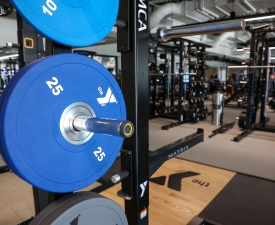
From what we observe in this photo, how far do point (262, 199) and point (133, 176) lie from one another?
1593 mm

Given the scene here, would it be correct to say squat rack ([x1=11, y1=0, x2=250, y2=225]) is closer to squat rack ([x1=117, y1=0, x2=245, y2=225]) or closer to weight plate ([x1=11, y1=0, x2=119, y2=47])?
squat rack ([x1=117, y1=0, x2=245, y2=225])

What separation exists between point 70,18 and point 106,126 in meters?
0.33

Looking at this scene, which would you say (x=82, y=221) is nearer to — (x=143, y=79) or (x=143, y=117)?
(x=143, y=117)

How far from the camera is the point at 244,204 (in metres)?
1.92

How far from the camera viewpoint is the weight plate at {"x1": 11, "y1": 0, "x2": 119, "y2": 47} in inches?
22.8

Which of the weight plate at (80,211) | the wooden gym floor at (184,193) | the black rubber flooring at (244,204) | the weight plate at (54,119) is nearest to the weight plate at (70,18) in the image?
the weight plate at (54,119)

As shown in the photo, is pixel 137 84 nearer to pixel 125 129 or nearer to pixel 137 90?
pixel 137 90

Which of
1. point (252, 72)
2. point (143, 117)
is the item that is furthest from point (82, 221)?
point (252, 72)

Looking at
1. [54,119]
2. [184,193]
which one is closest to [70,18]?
[54,119]

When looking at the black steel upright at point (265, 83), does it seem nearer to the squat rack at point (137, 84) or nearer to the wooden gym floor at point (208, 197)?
the wooden gym floor at point (208, 197)

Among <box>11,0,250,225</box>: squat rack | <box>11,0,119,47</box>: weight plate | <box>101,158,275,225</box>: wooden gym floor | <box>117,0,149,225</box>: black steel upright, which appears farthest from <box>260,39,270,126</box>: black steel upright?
<box>11,0,119,47</box>: weight plate

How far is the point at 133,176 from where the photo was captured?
96cm

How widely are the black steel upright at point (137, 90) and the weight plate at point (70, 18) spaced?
0.15 meters

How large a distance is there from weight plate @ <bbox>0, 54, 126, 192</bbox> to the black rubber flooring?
→ 140 centimetres
